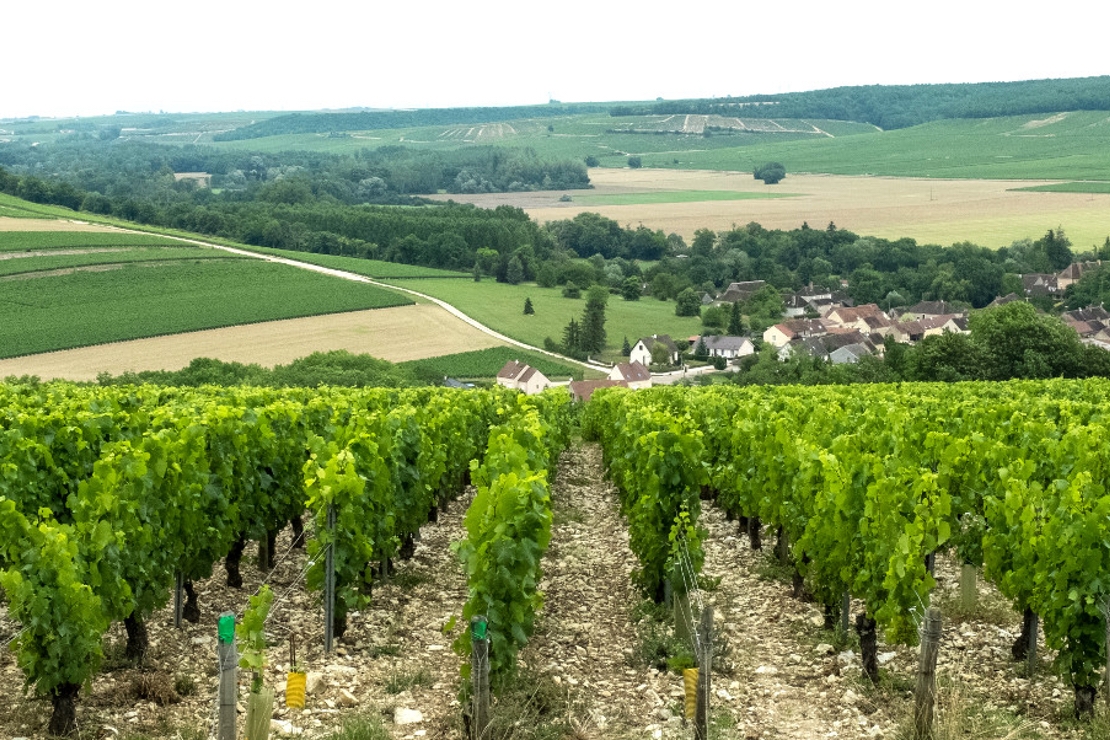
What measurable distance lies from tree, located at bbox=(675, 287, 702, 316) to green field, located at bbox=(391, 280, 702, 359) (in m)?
0.86

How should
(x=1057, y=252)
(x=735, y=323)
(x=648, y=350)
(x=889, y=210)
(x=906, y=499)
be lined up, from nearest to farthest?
(x=906, y=499)
(x=648, y=350)
(x=735, y=323)
(x=1057, y=252)
(x=889, y=210)

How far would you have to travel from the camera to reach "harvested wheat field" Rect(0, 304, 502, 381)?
2343 inches

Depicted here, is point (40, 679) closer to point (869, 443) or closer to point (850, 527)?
point (850, 527)

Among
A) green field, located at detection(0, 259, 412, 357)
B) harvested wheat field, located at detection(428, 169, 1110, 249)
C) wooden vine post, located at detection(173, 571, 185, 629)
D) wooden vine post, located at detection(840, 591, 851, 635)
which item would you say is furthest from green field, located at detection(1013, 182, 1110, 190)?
wooden vine post, located at detection(173, 571, 185, 629)

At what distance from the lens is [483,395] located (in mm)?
25875

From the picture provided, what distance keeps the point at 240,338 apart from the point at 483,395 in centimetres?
4557

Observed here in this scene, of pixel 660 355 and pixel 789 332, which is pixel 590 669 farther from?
pixel 789 332

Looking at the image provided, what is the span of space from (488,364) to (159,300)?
22.2 meters

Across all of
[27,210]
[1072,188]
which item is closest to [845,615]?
[27,210]

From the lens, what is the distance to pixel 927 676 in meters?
8.93

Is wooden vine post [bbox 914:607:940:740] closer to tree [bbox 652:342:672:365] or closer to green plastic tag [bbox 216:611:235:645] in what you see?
green plastic tag [bbox 216:611:235:645]

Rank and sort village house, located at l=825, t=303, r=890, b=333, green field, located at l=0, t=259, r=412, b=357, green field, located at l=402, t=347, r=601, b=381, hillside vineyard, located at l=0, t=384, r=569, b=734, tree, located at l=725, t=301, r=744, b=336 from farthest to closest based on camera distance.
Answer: village house, located at l=825, t=303, r=890, b=333
tree, located at l=725, t=301, r=744, b=336
green field, located at l=402, t=347, r=601, b=381
green field, located at l=0, t=259, r=412, b=357
hillside vineyard, located at l=0, t=384, r=569, b=734

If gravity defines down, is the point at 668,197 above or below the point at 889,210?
above

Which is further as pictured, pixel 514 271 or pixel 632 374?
pixel 514 271
